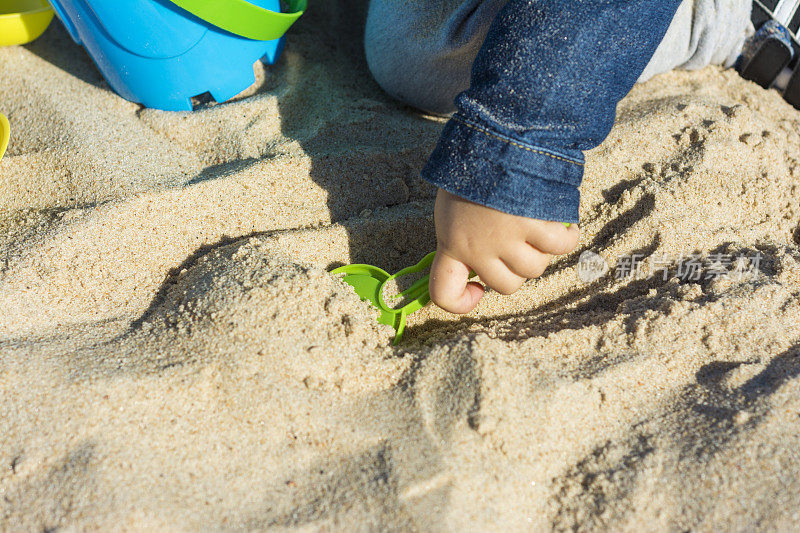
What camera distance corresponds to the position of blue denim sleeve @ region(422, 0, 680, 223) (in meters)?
0.98

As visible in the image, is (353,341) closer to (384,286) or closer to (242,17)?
(384,286)

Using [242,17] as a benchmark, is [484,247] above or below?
below

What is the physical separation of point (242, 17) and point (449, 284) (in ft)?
2.44

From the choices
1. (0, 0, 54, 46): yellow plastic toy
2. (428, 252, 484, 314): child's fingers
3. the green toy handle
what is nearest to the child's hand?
(428, 252, 484, 314): child's fingers

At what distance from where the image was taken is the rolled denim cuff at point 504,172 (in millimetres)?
973

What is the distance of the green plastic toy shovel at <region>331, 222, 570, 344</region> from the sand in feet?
0.16

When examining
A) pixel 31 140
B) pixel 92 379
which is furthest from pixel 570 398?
pixel 31 140

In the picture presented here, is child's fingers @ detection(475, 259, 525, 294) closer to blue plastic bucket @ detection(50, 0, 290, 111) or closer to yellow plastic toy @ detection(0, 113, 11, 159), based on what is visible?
blue plastic bucket @ detection(50, 0, 290, 111)

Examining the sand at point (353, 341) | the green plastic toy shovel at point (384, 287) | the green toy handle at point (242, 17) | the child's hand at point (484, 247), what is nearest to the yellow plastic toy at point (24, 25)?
the sand at point (353, 341)

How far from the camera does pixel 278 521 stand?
0.76 metres

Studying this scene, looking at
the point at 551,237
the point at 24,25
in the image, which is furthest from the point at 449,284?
the point at 24,25

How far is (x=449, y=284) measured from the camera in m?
1.03

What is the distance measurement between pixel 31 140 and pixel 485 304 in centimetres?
102

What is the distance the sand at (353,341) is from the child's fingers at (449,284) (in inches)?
2.3
